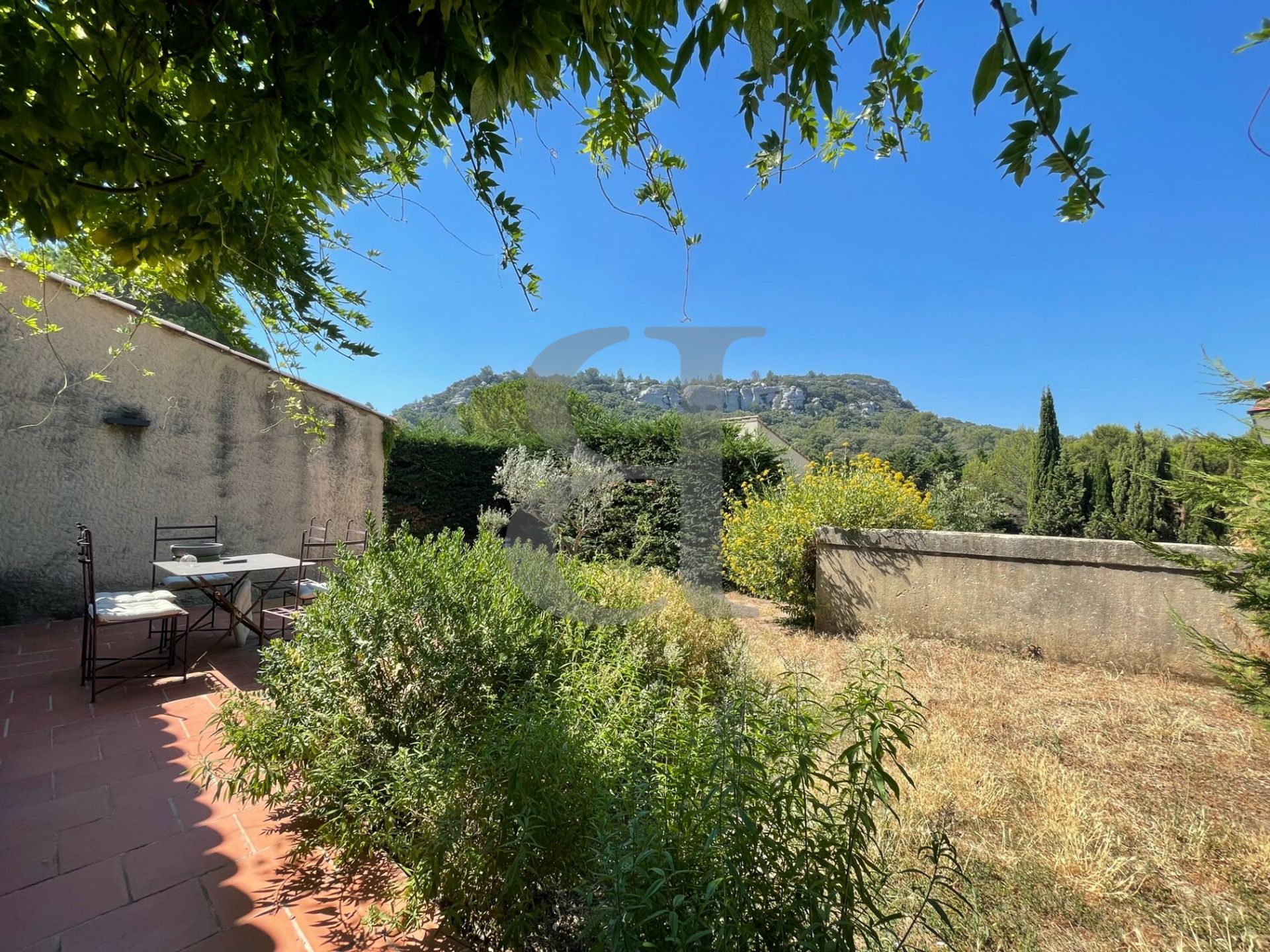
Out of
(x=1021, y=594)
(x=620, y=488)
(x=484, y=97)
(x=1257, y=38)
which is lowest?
(x=1021, y=594)

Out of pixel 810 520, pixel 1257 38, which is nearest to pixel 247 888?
pixel 1257 38

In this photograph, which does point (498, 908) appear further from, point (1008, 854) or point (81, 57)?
point (81, 57)

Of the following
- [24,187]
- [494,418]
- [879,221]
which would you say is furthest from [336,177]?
[494,418]

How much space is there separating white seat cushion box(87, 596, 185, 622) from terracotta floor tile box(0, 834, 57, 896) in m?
1.70

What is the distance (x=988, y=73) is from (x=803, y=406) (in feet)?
57.5

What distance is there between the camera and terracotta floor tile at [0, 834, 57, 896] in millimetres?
1797

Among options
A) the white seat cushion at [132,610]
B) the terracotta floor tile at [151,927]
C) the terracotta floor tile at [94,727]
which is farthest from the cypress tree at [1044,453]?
the terracotta floor tile at [94,727]

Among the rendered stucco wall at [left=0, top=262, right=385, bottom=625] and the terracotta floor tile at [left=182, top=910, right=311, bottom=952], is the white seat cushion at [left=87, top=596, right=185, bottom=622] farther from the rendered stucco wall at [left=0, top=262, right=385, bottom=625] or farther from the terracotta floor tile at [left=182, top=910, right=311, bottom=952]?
the terracotta floor tile at [left=182, top=910, right=311, bottom=952]

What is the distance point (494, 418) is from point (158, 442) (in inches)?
721

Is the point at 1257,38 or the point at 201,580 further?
the point at 201,580

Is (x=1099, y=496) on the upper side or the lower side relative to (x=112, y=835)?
upper

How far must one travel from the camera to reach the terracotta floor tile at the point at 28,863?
1.80 meters

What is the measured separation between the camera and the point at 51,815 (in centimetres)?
216

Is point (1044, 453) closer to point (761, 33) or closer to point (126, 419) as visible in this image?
point (761, 33)
